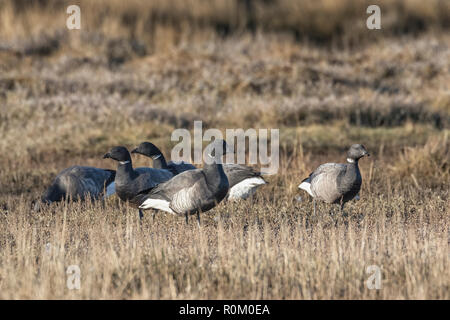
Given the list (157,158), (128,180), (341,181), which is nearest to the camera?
(341,181)

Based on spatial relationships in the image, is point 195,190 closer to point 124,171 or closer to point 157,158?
point 124,171

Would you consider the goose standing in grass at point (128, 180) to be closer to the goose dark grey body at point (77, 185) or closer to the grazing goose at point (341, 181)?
the goose dark grey body at point (77, 185)

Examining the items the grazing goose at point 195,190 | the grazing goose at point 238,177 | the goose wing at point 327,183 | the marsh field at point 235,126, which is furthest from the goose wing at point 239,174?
the grazing goose at point 195,190

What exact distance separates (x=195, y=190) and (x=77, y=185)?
2829mm

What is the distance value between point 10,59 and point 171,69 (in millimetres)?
5549

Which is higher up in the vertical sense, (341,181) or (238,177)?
(238,177)

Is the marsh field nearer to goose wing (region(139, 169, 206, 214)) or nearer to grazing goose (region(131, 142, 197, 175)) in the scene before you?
goose wing (region(139, 169, 206, 214))

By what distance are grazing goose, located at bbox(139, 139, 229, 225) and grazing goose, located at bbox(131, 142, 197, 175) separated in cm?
167

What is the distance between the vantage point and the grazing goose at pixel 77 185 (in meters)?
10.8

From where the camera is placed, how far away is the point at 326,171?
9.95 meters

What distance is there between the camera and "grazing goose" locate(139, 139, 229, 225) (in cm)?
874

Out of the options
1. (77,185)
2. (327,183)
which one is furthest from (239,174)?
(77,185)

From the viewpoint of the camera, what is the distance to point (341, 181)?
9.52m

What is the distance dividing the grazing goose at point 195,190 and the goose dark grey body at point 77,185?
1.92 m
